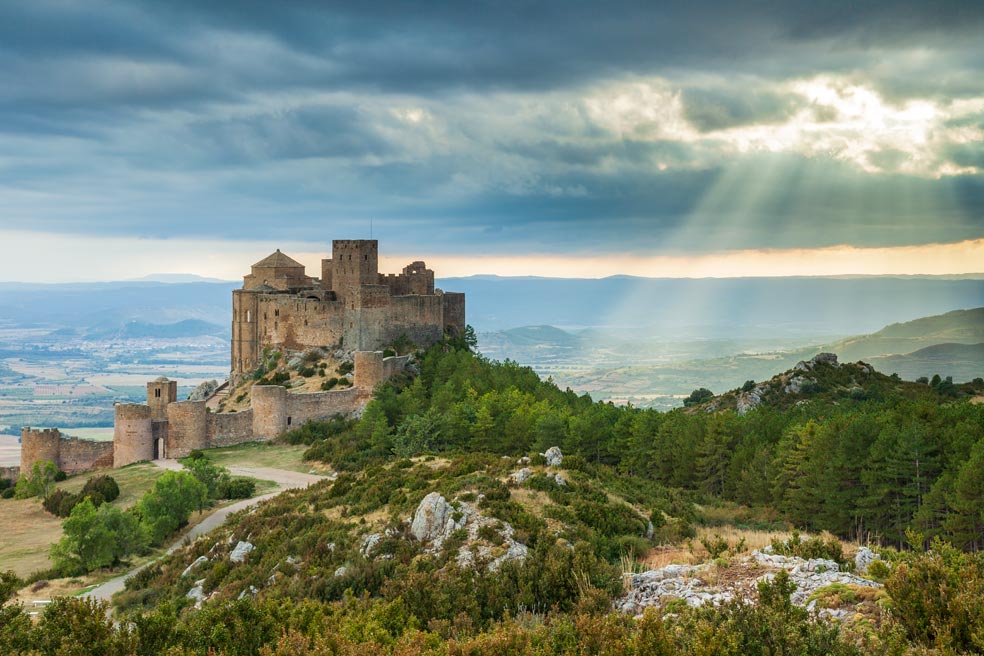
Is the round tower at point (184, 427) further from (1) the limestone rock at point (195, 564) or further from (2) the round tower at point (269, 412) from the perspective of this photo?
(1) the limestone rock at point (195, 564)

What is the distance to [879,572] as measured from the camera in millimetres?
12859

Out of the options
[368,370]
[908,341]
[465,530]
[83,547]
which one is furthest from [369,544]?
[908,341]

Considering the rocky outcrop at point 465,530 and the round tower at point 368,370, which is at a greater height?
the round tower at point 368,370

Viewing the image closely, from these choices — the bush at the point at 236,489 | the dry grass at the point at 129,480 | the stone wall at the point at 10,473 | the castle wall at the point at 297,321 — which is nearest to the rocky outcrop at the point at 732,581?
the bush at the point at 236,489

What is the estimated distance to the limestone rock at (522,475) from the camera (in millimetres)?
23406

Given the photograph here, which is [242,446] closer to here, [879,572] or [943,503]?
[943,503]

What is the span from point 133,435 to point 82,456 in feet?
15.3

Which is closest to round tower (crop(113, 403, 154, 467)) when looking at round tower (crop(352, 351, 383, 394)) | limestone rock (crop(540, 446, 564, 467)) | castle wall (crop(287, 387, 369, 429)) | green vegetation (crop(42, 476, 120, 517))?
green vegetation (crop(42, 476, 120, 517))

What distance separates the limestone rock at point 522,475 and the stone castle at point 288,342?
87.1ft

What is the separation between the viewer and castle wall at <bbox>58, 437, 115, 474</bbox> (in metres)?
48.1

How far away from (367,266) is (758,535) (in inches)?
1516

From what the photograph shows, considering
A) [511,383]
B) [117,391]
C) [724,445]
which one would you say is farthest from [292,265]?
[117,391]

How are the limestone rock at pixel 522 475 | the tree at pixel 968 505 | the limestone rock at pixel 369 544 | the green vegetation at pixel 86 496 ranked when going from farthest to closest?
the green vegetation at pixel 86 496
the tree at pixel 968 505
the limestone rock at pixel 522 475
the limestone rock at pixel 369 544

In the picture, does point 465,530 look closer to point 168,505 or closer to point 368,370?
point 168,505
